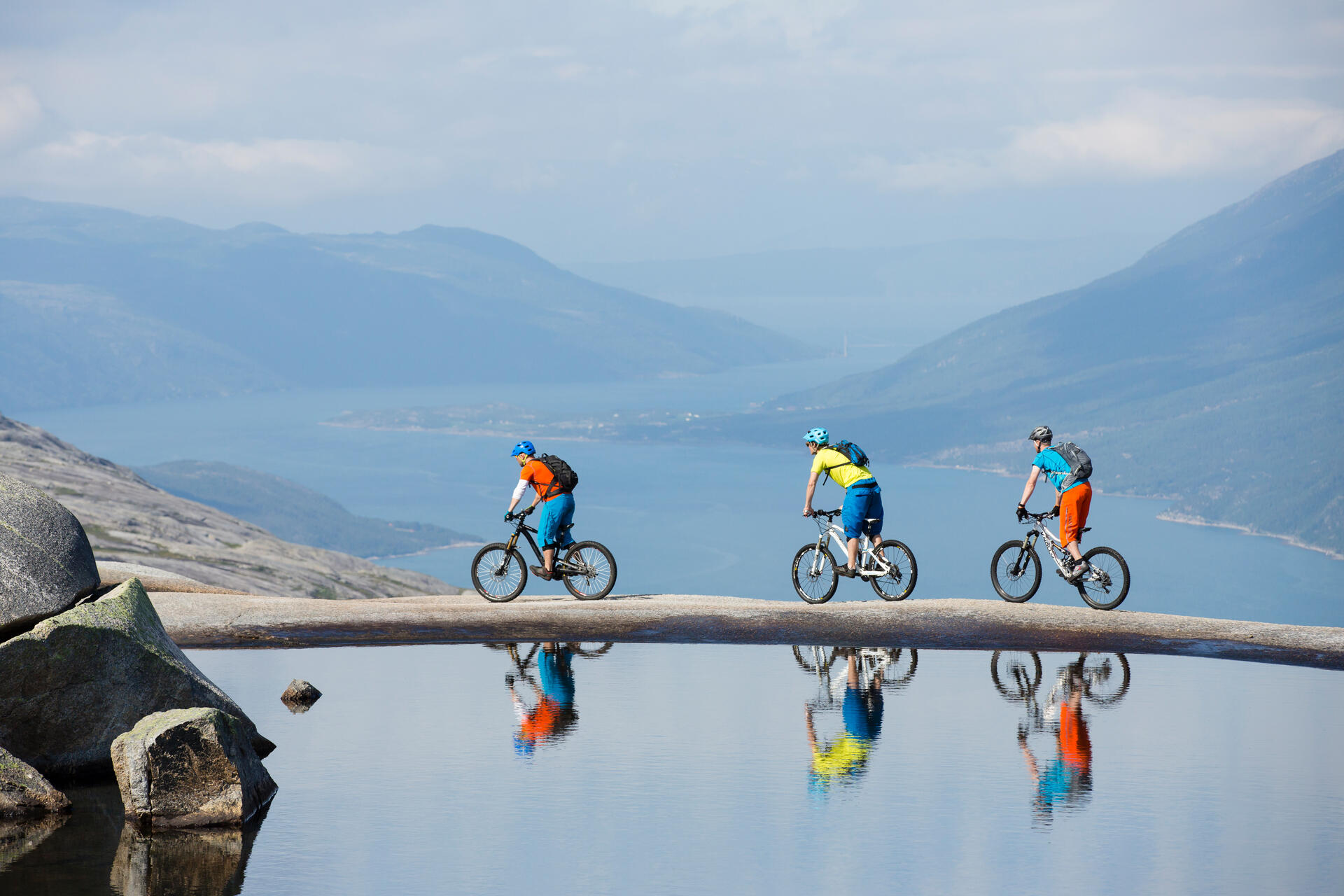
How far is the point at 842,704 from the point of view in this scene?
1559cm

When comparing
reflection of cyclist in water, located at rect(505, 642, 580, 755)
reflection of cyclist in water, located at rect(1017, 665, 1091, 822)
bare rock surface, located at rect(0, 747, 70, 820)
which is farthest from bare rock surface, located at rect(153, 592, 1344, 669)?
bare rock surface, located at rect(0, 747, 70, 820)

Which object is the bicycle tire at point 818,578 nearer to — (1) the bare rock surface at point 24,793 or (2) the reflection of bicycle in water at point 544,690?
(2) the reflection of bicycle in water at point 544,690

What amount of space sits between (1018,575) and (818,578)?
320 cm

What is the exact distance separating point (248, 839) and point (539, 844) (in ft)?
7.97

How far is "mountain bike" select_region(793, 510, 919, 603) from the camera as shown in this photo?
71.6ft

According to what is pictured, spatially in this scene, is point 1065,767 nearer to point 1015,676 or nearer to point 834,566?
point 1015,676

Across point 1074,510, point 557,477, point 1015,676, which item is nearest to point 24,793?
point 557,477

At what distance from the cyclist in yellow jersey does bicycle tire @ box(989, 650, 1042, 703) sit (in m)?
3.35

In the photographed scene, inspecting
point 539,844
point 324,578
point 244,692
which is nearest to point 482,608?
point 244,692

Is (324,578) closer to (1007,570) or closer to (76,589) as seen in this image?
(1007,570)

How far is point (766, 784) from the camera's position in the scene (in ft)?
41.1

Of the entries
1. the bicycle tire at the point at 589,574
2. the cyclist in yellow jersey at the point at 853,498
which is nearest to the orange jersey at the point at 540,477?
the bicycle tire at the point at 589,574

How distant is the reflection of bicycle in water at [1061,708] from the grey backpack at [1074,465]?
3133 mm

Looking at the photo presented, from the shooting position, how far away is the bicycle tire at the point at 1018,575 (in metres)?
21.7
